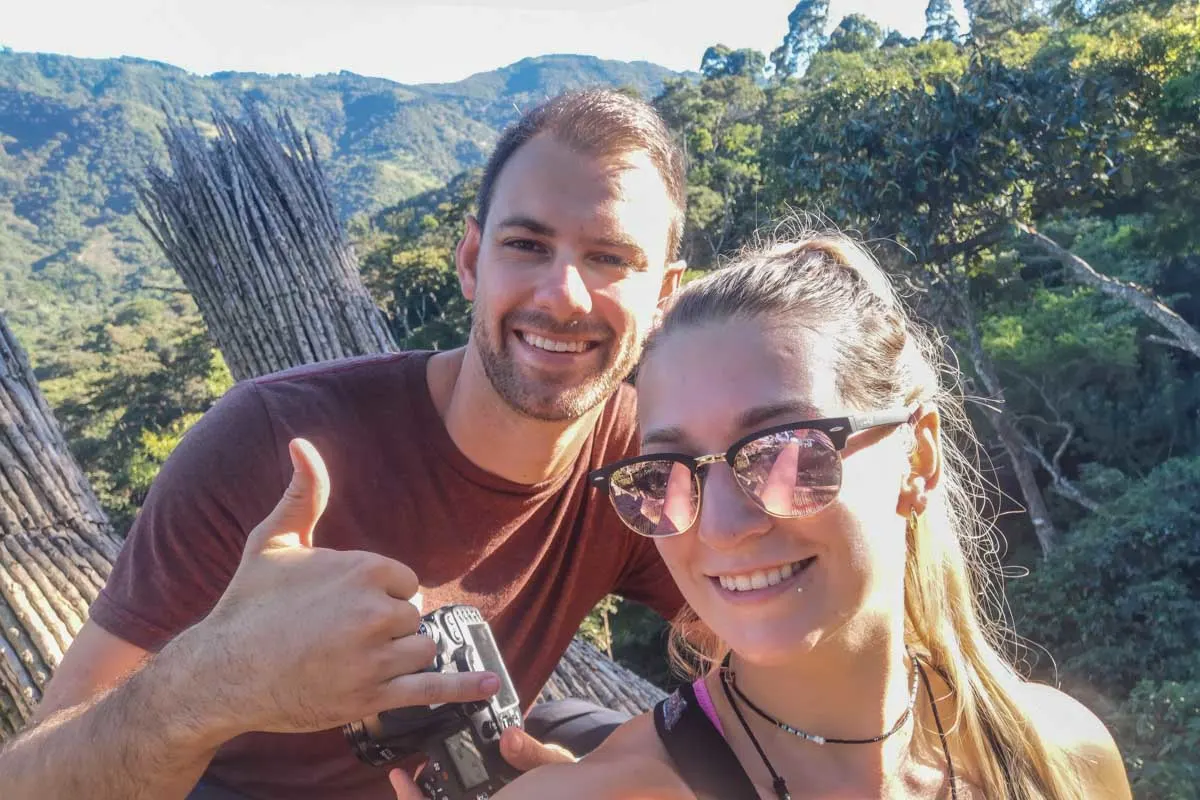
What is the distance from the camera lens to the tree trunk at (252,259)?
3994mm

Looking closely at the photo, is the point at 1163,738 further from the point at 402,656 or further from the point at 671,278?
the point at 402,656

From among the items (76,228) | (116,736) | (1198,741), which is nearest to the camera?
(116,736)

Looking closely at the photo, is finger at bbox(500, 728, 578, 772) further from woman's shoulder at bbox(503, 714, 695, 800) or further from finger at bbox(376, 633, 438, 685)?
finger at bbox(376, 633, 438, 685)

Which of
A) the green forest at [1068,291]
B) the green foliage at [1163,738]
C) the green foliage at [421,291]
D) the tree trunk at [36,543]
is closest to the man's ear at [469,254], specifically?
the green forest at [1068,291]

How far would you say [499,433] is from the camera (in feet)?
5.71

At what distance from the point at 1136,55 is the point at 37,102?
119004mm

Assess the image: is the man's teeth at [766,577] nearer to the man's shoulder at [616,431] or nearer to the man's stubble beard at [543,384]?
the man's stubble beard at [543,384]

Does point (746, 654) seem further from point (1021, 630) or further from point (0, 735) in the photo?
point (1021, 630)

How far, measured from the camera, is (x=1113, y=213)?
832cm

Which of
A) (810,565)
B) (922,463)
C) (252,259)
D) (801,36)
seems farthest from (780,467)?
(801,36)

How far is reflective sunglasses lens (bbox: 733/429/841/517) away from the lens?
1.06 m

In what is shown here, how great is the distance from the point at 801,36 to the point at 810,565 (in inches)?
1798

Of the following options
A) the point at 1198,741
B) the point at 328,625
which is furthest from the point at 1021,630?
the point at 328,625

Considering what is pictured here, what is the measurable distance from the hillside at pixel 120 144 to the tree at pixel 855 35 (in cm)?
855
